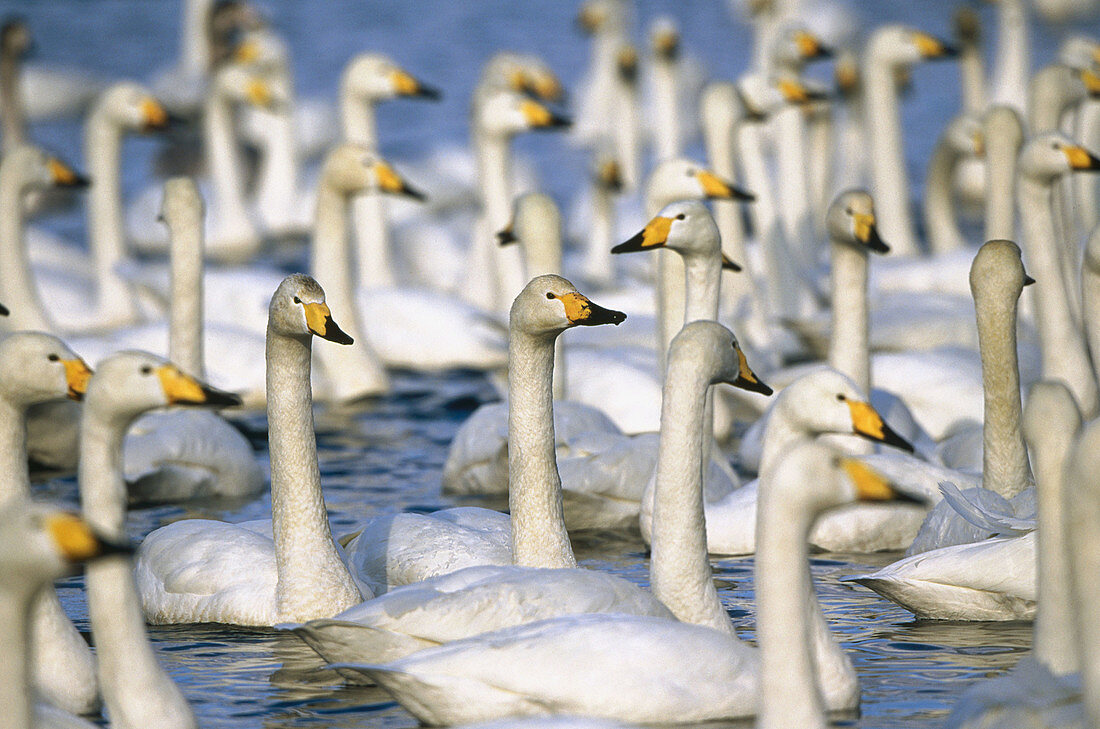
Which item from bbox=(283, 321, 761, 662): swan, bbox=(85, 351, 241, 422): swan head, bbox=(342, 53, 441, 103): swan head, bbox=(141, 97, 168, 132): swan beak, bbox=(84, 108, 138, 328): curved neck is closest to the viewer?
bbox=(85, 351, 241, 422): swan head

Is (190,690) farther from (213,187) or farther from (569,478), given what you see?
(213,187)

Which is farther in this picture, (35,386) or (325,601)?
(325,601)

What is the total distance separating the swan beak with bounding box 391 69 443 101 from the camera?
16.7 m

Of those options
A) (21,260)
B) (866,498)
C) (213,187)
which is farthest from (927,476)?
(213,187)

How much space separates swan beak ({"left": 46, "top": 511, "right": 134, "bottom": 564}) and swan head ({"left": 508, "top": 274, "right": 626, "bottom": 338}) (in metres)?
2.88

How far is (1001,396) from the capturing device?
27.9 ft

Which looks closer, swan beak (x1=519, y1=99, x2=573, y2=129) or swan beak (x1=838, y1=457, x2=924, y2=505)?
swan beak (x1=838, y1=457, x2=924, y2=505)

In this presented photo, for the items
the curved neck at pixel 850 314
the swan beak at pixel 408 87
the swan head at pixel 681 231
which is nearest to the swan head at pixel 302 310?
the swan head at pixel 681 231

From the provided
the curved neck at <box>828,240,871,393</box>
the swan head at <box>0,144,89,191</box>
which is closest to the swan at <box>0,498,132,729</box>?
the curved neck at <box>828,240,871,393</box>

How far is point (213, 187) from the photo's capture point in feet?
64.1

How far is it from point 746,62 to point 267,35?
11.0 meters

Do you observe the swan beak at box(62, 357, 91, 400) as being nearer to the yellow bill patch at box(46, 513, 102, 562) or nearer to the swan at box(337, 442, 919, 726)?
the swan at box(337, 442, 919, 726)

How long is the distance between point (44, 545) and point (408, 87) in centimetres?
1222

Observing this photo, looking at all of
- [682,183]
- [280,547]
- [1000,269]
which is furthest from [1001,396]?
[682,183]
